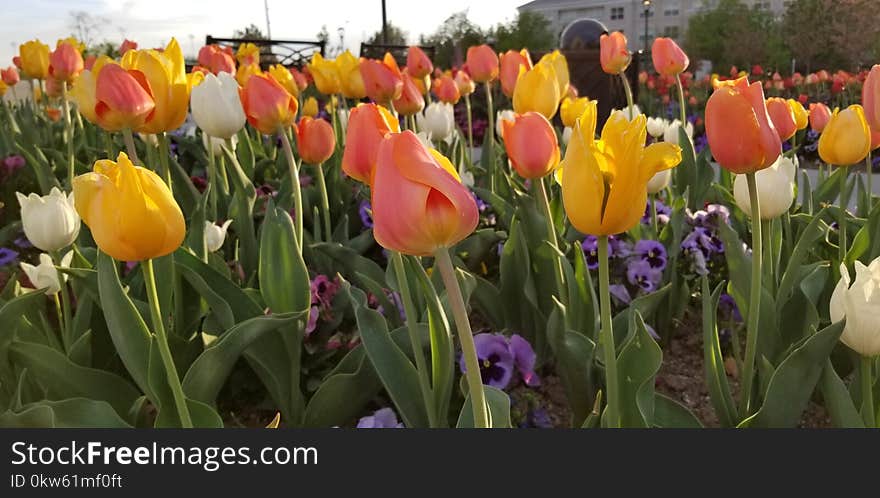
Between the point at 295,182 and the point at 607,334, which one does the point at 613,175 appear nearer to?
the point at 607,334

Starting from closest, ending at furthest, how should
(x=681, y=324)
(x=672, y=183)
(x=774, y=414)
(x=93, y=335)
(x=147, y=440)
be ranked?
(x=147, y=440)
(x=774, y=414)
(x=93, y=335)
(x=681, y=324)
(x=672, y=183)

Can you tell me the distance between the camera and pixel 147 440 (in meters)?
1.01

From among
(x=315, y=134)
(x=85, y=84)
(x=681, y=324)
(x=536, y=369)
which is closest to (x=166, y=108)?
(x=85, y=84)

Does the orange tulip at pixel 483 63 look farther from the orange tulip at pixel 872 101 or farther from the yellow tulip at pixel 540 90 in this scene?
the orange tulip at pixel 872 101

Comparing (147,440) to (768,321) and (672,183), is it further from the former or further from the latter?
(672,183)

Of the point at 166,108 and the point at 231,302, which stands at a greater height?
the point at 166,108

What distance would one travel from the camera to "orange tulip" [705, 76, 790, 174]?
3.74ft

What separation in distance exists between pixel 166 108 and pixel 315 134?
43 centimetres

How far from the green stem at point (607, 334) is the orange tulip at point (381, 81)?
5.18ft

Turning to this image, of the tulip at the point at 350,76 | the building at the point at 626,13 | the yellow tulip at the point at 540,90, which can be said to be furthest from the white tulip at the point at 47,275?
the building at the point at 626,13

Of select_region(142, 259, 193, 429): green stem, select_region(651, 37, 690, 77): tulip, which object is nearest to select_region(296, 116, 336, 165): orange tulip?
select_region(142, 259, 193, 429): green stem

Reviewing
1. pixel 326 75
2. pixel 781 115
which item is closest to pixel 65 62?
pixel 326 75

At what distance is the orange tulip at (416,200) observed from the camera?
30.8 inches

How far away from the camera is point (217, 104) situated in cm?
195
